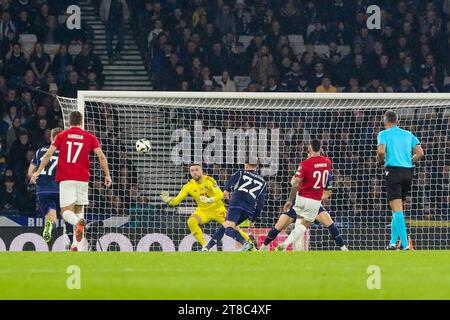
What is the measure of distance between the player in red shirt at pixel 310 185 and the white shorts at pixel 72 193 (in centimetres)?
287

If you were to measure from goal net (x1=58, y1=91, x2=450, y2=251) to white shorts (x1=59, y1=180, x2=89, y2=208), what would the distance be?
3512 mm

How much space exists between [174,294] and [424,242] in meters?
10.4

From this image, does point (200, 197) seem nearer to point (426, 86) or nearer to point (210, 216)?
point (210, 216)

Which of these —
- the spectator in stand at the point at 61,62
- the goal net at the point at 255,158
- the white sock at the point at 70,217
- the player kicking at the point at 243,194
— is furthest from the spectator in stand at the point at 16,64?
the white sock at the point at 70,217

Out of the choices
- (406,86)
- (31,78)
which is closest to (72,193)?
(31,78)

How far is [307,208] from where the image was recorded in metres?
17.5

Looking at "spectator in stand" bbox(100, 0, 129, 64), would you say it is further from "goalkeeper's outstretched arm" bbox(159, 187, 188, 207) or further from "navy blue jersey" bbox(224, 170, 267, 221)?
"navy blue jersey" bbox(224, 170, 267, 221)

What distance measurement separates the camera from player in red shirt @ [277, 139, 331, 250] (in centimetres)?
1738

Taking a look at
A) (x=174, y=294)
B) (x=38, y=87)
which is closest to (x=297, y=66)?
(x=38, y=87)

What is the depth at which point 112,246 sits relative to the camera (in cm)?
1988

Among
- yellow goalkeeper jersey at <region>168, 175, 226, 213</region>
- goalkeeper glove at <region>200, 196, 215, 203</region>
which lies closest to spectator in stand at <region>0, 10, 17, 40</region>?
yellow goalkeeper jersey at <region>168, 175, 226, 213</region>

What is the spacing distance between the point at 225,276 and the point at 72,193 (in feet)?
16.3

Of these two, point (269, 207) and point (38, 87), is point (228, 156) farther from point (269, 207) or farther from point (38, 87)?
point (38, 87)

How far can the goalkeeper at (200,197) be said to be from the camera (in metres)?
19.3
